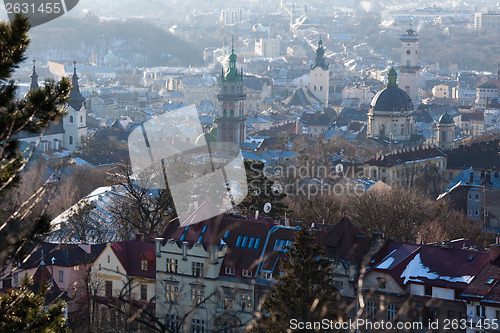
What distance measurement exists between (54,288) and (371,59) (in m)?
124

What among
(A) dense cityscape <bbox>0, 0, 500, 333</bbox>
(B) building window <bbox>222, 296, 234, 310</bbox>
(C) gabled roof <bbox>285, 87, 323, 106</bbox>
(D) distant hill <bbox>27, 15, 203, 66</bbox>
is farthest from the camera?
(D) distant hill <bbox>27, 15, 203, 66</bbox>

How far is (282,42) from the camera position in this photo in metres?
161

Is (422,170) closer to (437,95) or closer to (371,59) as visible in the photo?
(437,95)

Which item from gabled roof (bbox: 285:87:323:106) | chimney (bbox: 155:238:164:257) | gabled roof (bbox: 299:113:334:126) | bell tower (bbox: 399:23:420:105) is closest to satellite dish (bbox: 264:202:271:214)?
chimney (bbox: 155:238:164:257)

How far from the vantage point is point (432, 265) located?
18.8 meters

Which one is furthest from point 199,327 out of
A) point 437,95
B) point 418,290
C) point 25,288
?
point 437,95

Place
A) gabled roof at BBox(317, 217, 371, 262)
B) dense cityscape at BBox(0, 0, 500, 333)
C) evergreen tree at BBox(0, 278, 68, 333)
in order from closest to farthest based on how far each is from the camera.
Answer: evergreen tree at BBox(0, 278, 68, 333), dense cityscape at BBox(0, 0, 500, 333), gabled roof at BBox(317, 217, 371, 262)

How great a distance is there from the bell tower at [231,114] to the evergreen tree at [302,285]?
37002 millimetres

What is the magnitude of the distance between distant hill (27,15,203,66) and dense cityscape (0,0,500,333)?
118 feet

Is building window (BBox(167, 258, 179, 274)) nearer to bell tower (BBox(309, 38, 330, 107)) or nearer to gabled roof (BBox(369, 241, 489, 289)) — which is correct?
gabled roof (BBox(369, 241, 489, 289))

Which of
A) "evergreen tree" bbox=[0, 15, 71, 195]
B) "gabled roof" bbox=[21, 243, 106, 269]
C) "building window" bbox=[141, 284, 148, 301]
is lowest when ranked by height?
"building window" bbox=[141, 284, 148, 301]

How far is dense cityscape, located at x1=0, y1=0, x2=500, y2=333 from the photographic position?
32.0 feet

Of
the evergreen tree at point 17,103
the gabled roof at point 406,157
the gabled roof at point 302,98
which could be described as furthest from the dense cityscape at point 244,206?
the gabled roof at point 302,98

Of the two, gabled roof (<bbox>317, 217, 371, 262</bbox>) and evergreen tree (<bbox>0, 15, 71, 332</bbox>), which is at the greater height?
evergreen tree (<bbox>0, 15, 71, 332</bbox>)
